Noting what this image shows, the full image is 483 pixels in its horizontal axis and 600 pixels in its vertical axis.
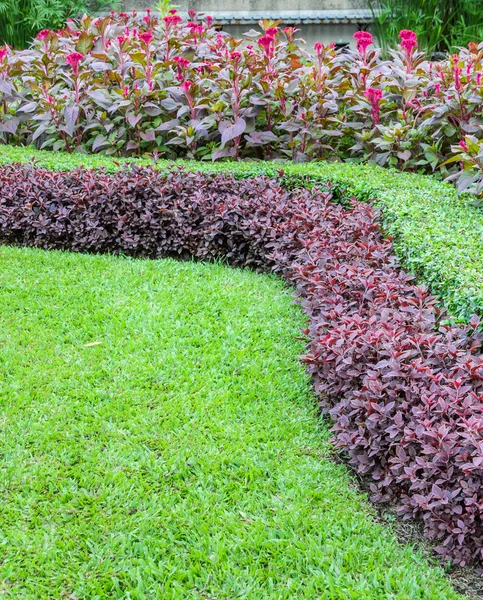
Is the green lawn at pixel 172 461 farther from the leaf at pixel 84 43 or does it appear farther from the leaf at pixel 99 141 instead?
the leaf at pixel 84 43

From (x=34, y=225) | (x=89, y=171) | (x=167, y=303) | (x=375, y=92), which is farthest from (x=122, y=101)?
(x=167, y=303)

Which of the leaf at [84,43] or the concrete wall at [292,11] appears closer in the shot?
the leaf at [84,43]

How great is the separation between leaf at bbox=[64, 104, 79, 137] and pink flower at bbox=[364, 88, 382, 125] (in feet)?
7.50

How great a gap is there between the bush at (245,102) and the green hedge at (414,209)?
1.12 feet

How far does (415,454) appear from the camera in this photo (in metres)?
2.06

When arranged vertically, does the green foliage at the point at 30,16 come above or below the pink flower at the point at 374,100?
above

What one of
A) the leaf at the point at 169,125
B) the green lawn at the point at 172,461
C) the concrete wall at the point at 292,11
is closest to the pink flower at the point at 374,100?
the leaf at the point at 169,125

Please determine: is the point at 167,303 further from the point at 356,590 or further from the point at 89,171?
the point at 356,590

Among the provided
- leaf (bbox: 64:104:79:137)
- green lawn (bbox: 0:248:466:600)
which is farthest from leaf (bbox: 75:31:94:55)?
green lawn (bbox: 0:248:466:600)

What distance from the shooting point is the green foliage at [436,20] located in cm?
941

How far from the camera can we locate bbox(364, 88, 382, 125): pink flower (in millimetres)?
4742

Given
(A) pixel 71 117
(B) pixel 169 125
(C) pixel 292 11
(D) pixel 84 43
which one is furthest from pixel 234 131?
(C) pixel 292 11

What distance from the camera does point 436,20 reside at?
9.55m

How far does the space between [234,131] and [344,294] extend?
232 cm
